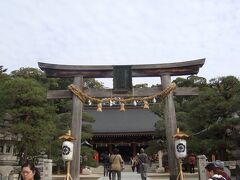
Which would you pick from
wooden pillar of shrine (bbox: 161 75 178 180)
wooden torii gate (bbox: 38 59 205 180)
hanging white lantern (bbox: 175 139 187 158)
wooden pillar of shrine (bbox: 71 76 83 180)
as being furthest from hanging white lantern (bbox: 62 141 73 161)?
hanging white lantern (bbox: 175 139 187 158)

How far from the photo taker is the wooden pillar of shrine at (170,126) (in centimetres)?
1171

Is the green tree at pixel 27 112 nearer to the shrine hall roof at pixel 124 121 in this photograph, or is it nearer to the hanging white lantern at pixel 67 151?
the hanging white lantern at pixel 67 151

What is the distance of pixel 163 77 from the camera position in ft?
42.3

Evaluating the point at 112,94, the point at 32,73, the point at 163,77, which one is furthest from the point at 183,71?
the point at 32,73

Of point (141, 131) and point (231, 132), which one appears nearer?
point (231, 132)

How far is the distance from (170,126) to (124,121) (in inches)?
1032

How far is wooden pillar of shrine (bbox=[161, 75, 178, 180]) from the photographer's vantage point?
11713mm

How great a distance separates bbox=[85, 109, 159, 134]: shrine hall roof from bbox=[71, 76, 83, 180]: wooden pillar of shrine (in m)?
21.3

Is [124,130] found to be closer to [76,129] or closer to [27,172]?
[76,129]

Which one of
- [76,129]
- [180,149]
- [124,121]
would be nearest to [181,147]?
[180,149]

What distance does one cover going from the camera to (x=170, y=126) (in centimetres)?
1215

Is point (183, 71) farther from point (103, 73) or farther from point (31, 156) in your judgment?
point (31, 156)

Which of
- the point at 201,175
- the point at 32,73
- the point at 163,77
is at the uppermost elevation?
the point at 32,73

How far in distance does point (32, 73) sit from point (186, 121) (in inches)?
975
